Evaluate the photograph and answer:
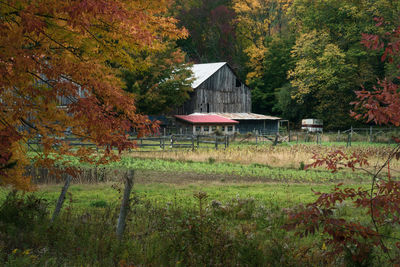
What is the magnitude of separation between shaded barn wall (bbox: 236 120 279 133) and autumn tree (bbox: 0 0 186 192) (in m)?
41.7

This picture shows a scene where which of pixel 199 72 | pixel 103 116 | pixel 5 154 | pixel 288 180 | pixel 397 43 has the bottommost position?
pixel 288 180

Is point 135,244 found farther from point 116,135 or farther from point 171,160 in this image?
point 171,160

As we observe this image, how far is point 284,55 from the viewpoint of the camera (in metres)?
57.5

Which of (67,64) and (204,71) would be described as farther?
(204,71)

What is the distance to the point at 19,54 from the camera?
5309 mm

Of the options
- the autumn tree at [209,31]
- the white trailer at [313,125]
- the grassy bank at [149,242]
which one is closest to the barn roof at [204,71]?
the white trailer at [313,125]

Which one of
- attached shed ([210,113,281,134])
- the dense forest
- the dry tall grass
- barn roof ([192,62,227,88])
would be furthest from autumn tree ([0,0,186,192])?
attached shed ([210,113,281,134])

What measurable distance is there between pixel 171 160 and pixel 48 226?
14554mm

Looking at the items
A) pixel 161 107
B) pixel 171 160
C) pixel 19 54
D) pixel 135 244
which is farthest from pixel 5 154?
pixel 161 107

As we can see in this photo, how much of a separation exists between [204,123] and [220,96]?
7306 mm

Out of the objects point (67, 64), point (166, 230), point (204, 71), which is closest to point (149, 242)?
point (166, 230)

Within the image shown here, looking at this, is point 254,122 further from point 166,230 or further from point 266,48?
point 166,230

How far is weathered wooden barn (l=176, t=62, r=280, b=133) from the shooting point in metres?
47.1

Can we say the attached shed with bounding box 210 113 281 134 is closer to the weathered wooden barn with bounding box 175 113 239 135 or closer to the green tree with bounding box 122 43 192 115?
the weathered wooden barn with bounding box 175 113 239 135
